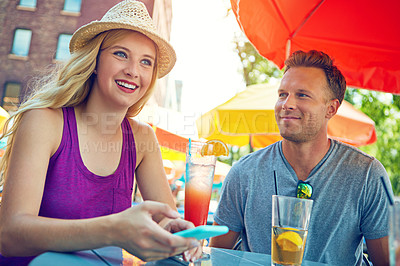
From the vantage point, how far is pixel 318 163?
183cm

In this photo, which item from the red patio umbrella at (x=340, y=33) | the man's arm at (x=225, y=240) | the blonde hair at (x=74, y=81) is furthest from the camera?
the red patio umbrella at (x=340, y=33)

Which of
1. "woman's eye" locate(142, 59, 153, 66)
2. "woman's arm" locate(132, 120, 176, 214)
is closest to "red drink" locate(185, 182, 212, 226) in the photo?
"woman's arm" locate(132, 120, 176, 214)

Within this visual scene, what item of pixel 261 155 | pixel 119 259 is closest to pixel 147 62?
pixel 261 155

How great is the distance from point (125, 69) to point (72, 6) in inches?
34.1

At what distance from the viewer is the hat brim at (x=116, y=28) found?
1511 millimetres

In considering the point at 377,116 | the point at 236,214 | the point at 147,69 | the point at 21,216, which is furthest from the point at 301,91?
the point at 377,116

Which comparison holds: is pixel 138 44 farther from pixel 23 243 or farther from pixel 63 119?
pixel 23 243

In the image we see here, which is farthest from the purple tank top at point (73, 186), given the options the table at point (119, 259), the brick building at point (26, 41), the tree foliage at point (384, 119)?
the tree foliage at point (384, 119)

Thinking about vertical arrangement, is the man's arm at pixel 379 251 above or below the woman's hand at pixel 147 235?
below

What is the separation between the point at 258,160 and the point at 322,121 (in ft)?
1.47

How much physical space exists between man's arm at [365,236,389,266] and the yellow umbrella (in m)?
2.59

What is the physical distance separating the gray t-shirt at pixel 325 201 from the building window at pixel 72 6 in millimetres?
1363

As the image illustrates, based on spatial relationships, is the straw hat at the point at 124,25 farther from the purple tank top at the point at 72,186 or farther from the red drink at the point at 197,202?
the red drink at the point at 197,202

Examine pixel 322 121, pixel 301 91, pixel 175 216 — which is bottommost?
pixel 175 216
